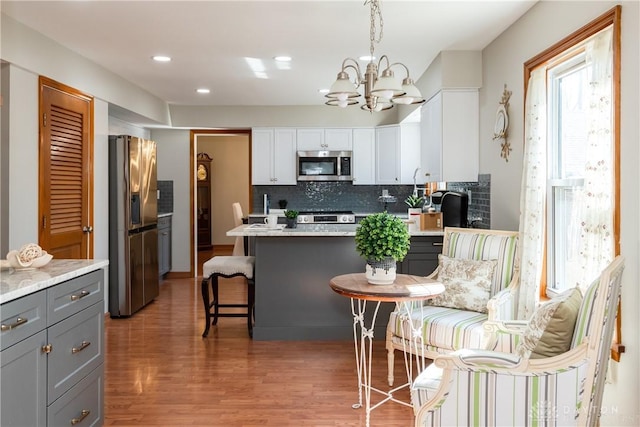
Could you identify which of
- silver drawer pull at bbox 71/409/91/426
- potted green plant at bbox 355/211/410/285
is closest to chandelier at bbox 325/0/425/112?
potted green plant at bbox 355/211/410/285

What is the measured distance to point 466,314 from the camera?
3.21 m

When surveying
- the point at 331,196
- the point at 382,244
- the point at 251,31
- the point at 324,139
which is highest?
the point at 251,31

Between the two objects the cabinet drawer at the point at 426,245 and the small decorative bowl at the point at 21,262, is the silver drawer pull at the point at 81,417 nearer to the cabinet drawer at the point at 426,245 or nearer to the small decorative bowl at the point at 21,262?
the small decorative bowl at the point at 21,262

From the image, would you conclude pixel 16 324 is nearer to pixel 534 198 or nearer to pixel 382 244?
pixel 382 244

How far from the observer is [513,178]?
368cm

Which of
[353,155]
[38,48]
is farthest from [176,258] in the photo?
[38,48]

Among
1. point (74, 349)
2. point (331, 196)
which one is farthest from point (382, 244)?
point (331, 196)

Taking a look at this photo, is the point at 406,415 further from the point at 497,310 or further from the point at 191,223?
the point at 191,223

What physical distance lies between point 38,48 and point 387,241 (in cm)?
309

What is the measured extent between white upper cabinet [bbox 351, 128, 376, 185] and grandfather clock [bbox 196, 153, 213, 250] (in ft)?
14.7

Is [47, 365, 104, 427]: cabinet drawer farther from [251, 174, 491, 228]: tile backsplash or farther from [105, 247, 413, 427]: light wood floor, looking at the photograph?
[251, 174, 491, 228]: tile backsplash

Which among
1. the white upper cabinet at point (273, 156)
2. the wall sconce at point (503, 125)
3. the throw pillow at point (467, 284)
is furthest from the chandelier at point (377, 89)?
the white upper cabinet at point (273, 156)

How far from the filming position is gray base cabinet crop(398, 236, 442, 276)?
14.0 ft

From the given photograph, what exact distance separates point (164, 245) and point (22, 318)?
5243 mm
